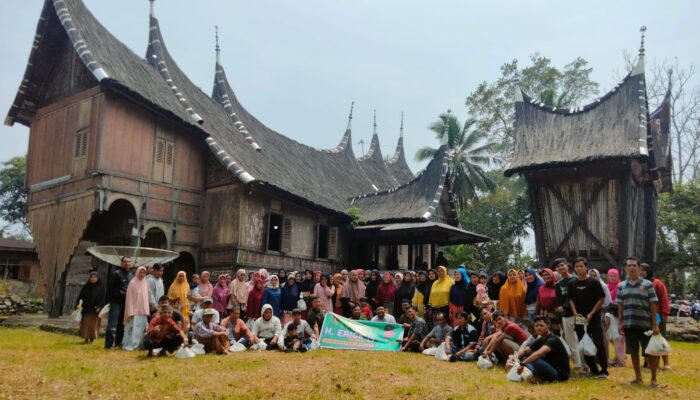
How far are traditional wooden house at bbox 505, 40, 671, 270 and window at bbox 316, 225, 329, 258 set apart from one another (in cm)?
694

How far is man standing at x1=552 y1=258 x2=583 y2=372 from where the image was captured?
848 cm

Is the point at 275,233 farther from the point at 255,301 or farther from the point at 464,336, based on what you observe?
the point at 464,336

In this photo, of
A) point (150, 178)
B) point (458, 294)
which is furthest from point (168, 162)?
point (458, 294)

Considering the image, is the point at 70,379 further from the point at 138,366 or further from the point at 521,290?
the point at 521,290

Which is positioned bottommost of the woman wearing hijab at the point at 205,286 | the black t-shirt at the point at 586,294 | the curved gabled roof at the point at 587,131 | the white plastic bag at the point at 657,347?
the white plastic bag at the point at 657,347

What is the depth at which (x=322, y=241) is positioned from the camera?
2106cm

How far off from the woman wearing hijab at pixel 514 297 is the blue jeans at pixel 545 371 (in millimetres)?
2644

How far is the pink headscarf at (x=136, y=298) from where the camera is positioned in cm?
1030

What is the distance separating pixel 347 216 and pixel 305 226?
191cm

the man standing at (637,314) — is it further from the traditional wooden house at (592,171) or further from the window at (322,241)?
the window at (322,241)

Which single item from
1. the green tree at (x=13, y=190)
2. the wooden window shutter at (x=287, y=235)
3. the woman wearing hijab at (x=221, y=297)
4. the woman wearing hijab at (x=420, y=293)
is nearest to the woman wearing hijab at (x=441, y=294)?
the woman wearing hijab at (x=420, y=293)

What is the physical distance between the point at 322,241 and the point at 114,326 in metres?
11.2

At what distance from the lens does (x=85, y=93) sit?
1541 centimetres

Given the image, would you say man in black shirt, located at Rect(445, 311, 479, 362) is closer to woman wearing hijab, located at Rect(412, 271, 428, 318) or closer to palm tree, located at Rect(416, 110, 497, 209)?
woman wearing hijab, located at Rect(412, 271, 428, 318)
